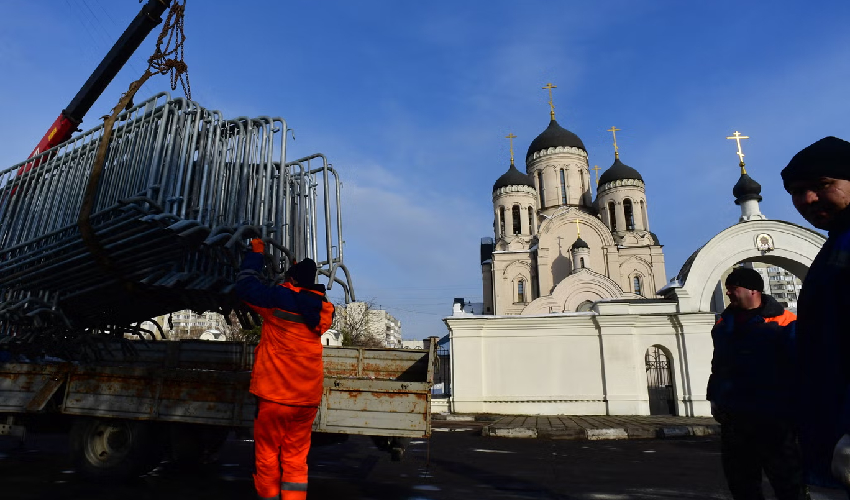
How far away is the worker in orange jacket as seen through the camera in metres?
3.52

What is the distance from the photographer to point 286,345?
366cm

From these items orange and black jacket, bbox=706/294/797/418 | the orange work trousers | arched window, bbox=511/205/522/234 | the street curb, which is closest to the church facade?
arched window, bbox=511/205/522/234

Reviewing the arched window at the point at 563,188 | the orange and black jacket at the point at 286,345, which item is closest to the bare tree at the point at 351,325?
the arched window at the point at 563,188

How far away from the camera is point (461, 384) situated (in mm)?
15414

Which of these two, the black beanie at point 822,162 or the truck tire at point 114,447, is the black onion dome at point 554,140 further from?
the black beanie at point 822,162

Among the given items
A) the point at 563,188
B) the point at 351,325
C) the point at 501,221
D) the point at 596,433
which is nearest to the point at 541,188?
the point at 563,188

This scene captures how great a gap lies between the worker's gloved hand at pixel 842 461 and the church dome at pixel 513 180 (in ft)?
120

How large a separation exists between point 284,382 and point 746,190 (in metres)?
20.7

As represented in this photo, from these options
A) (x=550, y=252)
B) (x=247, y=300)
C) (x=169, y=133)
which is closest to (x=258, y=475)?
(x=247, y=300)

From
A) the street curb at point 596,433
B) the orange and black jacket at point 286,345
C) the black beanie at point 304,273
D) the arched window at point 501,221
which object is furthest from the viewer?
the arched window at point 501,221

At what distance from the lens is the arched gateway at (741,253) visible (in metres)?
15.2

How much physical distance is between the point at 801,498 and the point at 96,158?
7234 mm

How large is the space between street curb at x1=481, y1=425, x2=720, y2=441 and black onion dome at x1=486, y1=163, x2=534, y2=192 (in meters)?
28.0

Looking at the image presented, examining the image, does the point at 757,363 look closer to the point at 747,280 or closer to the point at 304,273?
the point at 747,280
